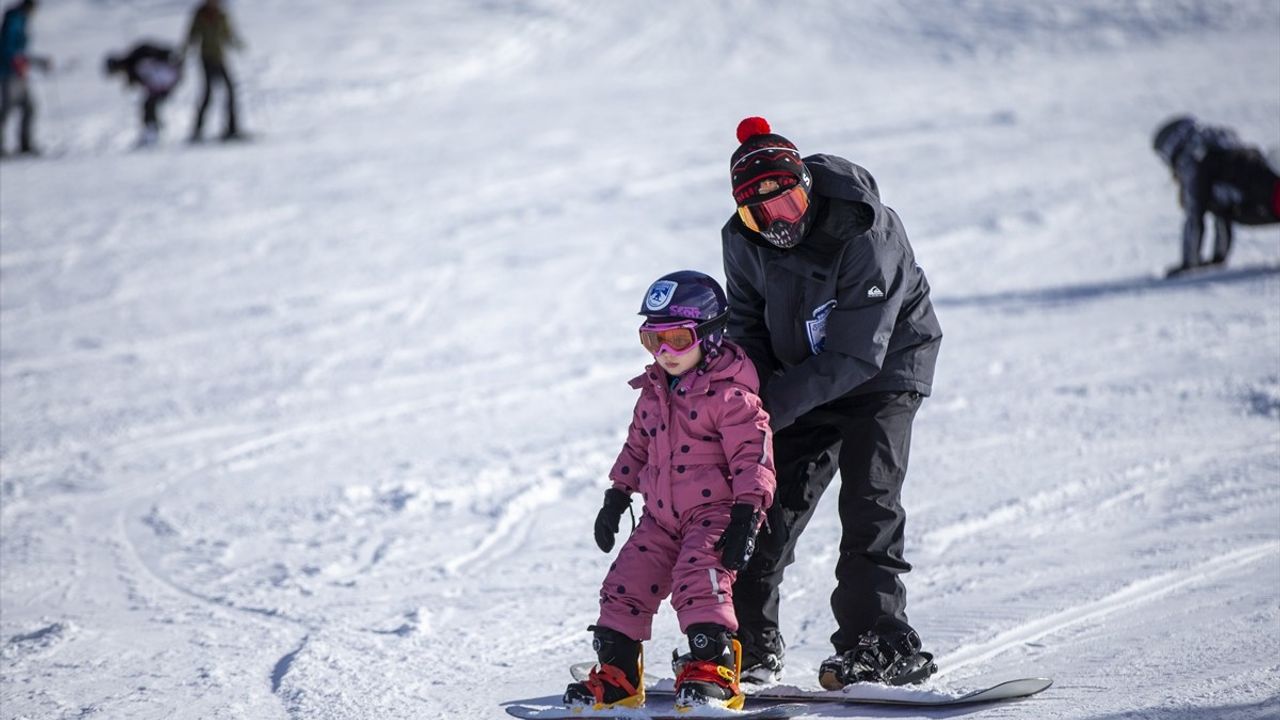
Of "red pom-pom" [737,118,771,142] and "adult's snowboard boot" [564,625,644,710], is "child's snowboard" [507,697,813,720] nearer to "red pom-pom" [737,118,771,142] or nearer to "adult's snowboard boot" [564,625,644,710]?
"adult's snowboard boot" [564,625,644,710]

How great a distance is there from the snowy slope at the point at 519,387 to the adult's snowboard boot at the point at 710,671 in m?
0.40

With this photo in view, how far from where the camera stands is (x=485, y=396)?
7.58m

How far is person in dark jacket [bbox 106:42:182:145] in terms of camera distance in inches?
588

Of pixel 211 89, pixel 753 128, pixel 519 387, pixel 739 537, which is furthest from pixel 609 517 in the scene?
pixel 211 89

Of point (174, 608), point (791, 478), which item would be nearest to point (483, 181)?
point (174, 608)

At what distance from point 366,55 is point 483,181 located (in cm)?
831

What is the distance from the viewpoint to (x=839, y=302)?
3.55 m

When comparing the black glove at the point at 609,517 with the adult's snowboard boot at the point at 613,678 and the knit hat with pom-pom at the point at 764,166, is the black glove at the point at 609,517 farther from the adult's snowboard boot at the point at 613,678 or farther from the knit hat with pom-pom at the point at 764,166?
the knit hat with pom-pom at the point at 764,166

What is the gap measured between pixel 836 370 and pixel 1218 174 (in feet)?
19.8

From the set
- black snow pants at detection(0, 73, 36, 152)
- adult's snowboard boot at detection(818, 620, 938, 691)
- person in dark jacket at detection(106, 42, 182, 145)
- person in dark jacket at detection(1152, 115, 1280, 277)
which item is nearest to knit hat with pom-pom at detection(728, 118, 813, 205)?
adult's snowboard boot at detection(818, 620, 938, 691)

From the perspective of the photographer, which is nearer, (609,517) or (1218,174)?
(609,517)

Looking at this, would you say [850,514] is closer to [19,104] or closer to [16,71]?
[16,71]

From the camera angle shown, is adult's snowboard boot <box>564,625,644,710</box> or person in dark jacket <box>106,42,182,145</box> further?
person in dark jacket <box>106,42,182,145</box>

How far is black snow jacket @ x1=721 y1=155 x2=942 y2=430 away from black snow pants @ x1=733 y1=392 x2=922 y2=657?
0.35 feet
